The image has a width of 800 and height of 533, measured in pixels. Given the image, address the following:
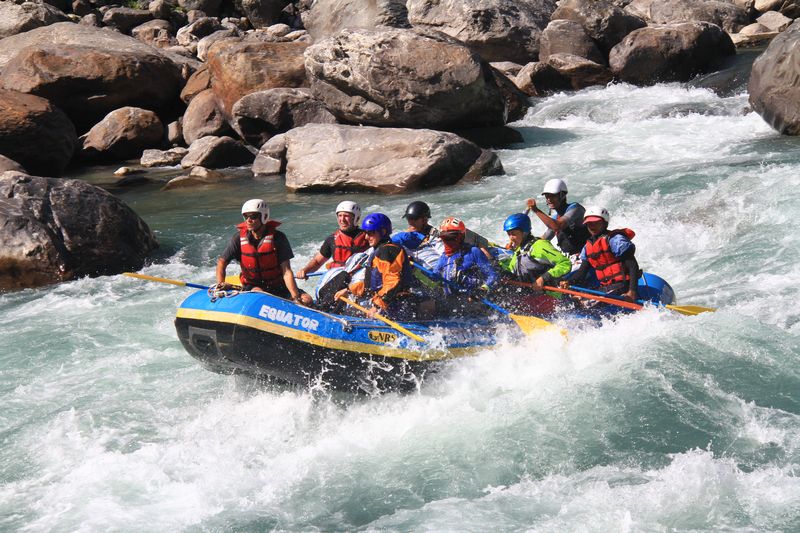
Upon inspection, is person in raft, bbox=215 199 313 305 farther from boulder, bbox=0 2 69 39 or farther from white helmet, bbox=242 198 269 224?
boulder, bbox=0 2 69 39

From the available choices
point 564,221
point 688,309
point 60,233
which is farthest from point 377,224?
point 60,233

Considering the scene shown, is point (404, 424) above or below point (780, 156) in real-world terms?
below

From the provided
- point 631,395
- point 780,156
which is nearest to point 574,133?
point 780,156

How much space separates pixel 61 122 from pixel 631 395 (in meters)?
13.1

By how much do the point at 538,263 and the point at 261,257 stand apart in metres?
2.34

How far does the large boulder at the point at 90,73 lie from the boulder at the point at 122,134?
0.62m

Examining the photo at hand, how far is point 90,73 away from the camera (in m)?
17.8

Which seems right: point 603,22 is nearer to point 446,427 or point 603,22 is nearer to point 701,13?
point 701,13

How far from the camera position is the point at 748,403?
19.9 ft

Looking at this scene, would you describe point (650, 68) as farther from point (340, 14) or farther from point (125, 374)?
point (125, 374)

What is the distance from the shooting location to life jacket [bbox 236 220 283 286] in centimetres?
688

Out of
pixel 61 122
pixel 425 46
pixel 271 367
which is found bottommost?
pixel 271 367

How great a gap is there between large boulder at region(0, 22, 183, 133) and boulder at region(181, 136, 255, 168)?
2739mm

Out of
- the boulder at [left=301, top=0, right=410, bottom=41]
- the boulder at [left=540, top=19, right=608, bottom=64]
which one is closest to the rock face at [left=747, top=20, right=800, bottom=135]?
the boulder at [left=540, top=19, right=608, bottom=64]
